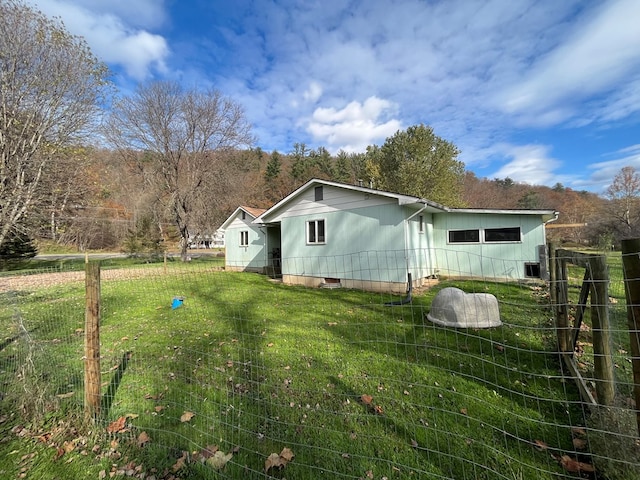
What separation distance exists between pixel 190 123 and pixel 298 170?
20919 mm

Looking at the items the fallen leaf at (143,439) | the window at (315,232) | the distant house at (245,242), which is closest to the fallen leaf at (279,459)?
the fallen leaf at (143,439)

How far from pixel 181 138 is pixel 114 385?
21647 mm

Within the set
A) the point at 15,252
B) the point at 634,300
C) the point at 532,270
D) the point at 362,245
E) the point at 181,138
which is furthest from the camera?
the point at 181,138

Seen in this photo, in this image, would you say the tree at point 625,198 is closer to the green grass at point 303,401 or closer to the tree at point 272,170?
the green grass at point 303,401

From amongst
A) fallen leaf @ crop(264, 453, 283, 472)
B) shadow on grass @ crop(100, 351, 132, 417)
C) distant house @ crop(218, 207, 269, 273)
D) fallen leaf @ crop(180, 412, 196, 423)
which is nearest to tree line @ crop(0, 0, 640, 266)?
distant house @ crop(218, 207, 269, 273)

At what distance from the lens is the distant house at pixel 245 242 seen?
55.1 ft

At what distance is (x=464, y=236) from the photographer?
12.5 metres

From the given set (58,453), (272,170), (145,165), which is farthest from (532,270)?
(272,170)

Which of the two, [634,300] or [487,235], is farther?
[487,235]

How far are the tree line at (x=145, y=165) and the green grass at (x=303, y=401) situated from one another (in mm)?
6022

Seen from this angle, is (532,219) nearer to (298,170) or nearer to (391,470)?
(391,470)

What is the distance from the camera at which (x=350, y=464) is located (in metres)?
2.30

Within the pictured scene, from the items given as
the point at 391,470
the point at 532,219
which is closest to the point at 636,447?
the point at 391,470

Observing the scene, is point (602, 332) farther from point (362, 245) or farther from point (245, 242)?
point (245, 242)
